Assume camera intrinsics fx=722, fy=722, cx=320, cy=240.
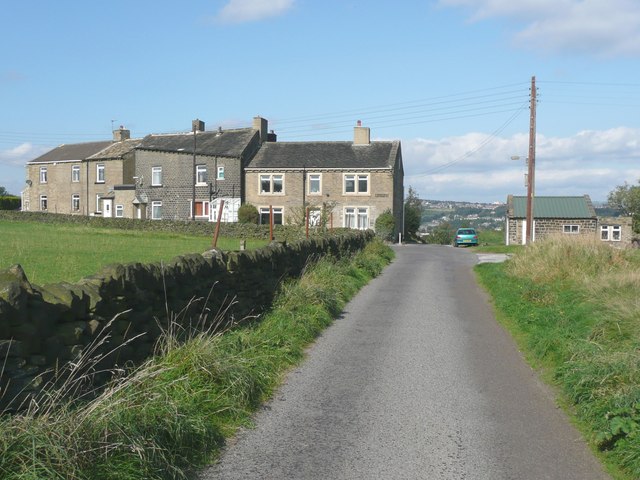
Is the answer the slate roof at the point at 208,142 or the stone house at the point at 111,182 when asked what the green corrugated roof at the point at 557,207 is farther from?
the stone house at the point at 111,182

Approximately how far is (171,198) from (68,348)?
54570 millimetres

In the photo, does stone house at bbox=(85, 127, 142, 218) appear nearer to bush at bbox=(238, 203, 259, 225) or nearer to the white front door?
the white front door

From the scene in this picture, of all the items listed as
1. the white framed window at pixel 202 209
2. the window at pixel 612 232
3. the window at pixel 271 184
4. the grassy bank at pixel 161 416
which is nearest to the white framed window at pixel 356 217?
the window at pixel 271 184

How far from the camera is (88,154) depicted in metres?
66.4

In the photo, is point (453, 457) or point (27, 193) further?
point (27, 193)

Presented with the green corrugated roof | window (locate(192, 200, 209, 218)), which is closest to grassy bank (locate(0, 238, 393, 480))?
window (locate(192, 200, 209, 218))

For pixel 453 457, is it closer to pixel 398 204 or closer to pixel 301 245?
pixel 301 245

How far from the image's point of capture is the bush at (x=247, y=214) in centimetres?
5547

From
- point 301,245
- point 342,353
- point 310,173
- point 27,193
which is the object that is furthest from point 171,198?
point 342,353

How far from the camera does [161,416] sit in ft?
20.7

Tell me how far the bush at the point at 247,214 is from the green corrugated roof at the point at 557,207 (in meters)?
20.8

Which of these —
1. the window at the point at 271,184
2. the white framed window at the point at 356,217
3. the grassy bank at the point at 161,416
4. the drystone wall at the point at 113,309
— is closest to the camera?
the grassy bank at the point at 161,416

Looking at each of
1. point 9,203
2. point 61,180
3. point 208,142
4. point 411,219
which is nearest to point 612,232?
point 411,219

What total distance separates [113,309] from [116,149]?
61.2 metres
